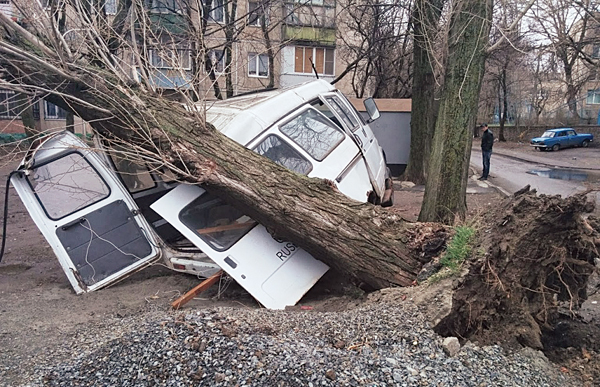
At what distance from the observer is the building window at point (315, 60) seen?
84.5ft

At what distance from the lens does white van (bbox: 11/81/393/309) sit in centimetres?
470

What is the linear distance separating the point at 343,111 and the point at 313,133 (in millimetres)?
1419

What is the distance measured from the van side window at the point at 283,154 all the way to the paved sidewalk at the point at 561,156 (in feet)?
63.7

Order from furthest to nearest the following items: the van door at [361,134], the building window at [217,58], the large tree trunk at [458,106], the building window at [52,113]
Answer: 1. the building window at [52,113]
2. the building window at [217,58]
3. the van door at [361,134]
4. the large tree trunk at [458,106]

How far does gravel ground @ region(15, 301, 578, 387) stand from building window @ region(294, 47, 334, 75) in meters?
22.9

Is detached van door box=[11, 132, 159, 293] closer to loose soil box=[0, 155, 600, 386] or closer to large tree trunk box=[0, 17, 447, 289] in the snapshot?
loose soil box=[0, 155, 600, 386]

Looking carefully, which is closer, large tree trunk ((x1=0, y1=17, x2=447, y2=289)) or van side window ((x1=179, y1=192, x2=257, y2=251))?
large tree trunk ((x1=0, y1=17, x2=447, y2=289))

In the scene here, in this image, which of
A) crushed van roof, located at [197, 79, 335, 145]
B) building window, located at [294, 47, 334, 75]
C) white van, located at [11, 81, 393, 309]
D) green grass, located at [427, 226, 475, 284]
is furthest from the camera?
building window, located at [294, 47, 334, 75]

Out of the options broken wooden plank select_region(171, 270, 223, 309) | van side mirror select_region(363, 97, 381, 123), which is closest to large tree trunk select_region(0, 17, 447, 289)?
broken wooden plank select_region(171, 270, 223, 309)

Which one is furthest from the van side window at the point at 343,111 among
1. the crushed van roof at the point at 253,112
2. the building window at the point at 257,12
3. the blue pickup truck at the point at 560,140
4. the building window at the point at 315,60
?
the blue pickup truck at the point at 560,140

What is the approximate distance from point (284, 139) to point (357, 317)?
103 inches

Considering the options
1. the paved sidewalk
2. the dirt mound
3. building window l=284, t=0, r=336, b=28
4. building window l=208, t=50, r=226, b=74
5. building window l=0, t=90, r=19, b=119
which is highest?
building window l=284, t=0, r=336, b=28

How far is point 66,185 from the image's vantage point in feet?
17.4

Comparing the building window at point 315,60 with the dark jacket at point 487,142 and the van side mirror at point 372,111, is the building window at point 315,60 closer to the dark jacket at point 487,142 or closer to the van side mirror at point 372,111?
the dark jacket at point 487,142
